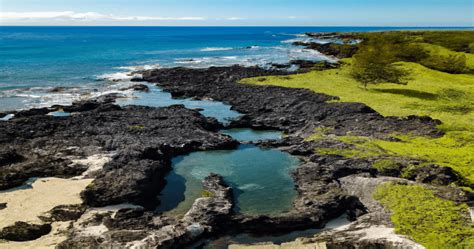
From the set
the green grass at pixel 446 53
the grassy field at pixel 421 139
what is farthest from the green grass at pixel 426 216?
the green grass at pixel 446 53

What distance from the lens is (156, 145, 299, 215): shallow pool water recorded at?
2955cm

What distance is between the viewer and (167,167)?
37.1m

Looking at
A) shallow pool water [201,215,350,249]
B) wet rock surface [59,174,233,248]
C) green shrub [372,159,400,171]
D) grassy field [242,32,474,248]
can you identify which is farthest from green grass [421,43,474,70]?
wet rock surface [59,174,233,248]

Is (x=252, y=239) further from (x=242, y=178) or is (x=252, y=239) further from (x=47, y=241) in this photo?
(x=47, y=241)

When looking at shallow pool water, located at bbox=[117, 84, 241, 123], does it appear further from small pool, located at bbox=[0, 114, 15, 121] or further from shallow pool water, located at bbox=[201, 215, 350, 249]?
shallow pool water, located at bbox=[201, 215, 350, 249]

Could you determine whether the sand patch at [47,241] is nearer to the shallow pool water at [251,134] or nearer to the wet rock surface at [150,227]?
the wet rock surface at [150,227]

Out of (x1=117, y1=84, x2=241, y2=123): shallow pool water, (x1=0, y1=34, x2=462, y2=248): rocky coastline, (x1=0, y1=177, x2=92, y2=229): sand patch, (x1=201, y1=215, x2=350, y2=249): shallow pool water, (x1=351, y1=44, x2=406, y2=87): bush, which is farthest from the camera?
(x1=351, y1=44, x2=406, y2=87): bush

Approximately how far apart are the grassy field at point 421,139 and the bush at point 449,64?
10.9 feet

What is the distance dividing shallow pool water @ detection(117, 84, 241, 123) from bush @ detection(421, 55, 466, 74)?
50.5 m

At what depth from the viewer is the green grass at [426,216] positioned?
2156 cm

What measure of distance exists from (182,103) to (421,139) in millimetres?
38230

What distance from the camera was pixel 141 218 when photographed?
25969mm

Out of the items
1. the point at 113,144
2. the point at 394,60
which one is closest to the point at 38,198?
the point at 113,144

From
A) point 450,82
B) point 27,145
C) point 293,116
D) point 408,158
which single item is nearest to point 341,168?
point 408,158
